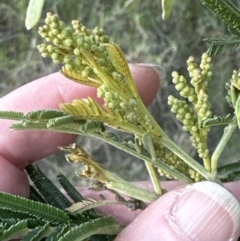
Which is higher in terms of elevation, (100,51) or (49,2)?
(100,51)

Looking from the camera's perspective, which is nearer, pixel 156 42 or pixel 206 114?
pixel 206 114

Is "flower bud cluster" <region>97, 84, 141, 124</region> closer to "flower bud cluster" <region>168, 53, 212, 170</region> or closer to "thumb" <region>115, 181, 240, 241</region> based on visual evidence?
"flower bud cluster" <region>168, 53, 212, 170</region>

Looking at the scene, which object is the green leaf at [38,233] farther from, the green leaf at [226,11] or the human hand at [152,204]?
the green leaf at [226,11]

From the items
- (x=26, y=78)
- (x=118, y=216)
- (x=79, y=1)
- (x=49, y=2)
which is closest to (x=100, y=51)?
(x=118, y=216)

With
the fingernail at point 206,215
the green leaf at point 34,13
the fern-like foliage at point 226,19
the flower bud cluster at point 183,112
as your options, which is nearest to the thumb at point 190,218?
the fingernail at point 206,215

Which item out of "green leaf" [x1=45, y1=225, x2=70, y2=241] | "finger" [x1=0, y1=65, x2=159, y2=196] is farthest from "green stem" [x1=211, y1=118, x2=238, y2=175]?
"finger" [x1=0, y1=65, x2=159, y2=196]

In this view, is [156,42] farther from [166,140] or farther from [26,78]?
[166,140]
